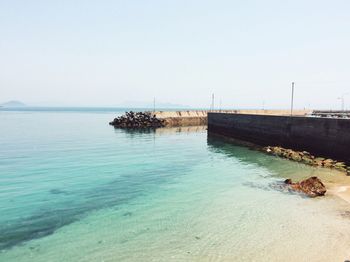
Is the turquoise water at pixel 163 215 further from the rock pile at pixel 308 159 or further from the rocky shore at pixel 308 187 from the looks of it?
the rock pile at pixel 308 159

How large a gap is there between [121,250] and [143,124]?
56419 millimetres

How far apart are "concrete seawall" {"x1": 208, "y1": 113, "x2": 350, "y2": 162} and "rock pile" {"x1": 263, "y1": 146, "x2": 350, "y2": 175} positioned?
0.89 m

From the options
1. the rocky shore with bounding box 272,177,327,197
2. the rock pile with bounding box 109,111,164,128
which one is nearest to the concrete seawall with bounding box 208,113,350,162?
the rocky shore with bounding box 272,177,327,197

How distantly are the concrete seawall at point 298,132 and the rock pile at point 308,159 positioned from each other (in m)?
0.89

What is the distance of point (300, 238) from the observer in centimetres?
1120

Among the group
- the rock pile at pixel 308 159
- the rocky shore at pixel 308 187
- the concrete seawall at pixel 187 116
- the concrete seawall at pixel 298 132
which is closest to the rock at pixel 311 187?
A: the rocky shore at pixel 308 187

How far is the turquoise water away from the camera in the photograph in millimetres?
10148

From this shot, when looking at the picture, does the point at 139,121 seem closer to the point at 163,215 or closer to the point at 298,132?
the point at 298,132

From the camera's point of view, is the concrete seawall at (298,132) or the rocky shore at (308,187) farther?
the concrete seawall at (298,132)

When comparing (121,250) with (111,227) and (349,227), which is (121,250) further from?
(349,227)

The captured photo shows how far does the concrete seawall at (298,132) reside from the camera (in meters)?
24.4

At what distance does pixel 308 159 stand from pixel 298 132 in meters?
4.83

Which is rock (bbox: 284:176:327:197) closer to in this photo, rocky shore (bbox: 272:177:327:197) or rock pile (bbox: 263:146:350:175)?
rocky shore (bbox: 272:177:327:197)

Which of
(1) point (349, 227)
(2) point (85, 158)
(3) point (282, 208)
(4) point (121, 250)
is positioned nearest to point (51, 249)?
(4) point (121, 250)
